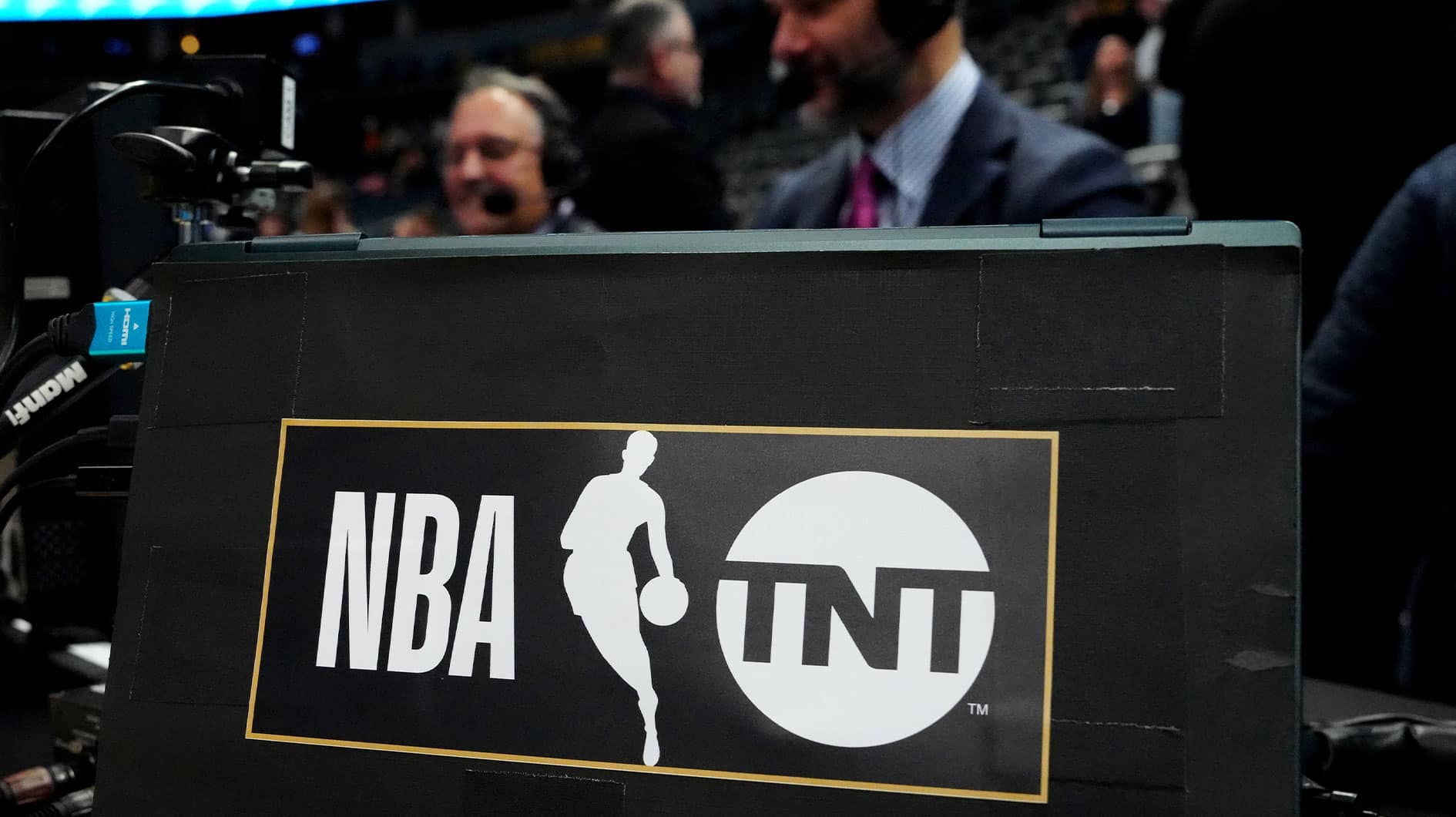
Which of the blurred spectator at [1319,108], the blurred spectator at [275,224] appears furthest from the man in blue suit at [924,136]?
the blurred spectator at [275,224]

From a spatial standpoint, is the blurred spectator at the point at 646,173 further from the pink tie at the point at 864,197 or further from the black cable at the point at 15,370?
the black cable at the point at 15,370

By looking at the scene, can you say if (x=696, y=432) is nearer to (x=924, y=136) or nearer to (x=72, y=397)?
(x=72, y=397)

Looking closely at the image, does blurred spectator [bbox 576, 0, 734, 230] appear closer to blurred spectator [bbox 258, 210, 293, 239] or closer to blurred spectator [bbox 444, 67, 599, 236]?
blurred spectator [bbox 444, 67, 599, 236]

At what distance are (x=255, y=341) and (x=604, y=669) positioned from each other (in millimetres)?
264

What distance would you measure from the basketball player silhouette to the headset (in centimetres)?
93

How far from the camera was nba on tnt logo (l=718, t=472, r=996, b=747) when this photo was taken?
0.52 meters

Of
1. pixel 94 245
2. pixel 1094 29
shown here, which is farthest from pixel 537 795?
pixel 1094 29

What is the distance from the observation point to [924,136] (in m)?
1.44

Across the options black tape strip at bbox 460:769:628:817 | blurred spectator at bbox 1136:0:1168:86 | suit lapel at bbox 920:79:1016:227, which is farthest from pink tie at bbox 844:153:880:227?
blurred spectator at bbox 1136:0:1168:86

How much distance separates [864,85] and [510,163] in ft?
2.80

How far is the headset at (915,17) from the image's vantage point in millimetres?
1344

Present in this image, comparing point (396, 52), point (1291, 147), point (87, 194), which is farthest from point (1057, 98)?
point (396, 52)

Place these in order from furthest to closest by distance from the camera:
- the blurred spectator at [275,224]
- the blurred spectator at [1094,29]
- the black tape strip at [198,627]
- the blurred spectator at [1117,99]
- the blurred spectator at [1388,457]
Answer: the blurred spectator at [275,224] → the blurred spectator at [1094,29] → the blurred spectator at [1117,99] → the blurred spectator at [1388,457] → the black tape strip at [198,627]

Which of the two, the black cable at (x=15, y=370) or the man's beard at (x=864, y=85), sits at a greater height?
the man's beard at (x=864, y=85)
